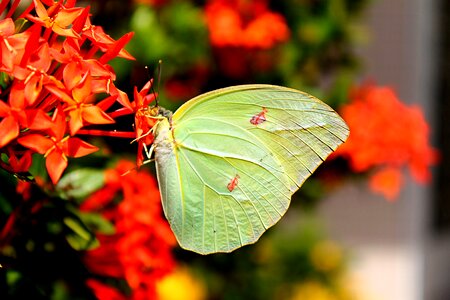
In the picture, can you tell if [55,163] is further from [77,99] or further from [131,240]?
[131,240]

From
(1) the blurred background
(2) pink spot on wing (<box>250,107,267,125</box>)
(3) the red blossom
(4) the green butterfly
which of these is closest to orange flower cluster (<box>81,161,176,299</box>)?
(1) the blurred background

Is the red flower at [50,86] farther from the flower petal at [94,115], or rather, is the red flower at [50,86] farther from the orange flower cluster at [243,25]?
the orange flower cluster at [243,25]

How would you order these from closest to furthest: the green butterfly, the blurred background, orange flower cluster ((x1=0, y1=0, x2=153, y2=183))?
orange flower cluster ((x1=0, y1=0, x2=153, y2=183)), the green butterfly, the blurred background

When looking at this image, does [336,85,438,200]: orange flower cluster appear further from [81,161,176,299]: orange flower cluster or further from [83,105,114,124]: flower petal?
[83,105,114,124]: flower petal

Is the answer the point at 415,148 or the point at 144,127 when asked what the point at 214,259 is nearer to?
the point at 415,148

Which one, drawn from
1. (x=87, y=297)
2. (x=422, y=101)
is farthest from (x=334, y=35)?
(x=422, y=101)

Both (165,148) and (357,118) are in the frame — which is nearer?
(165,148)
